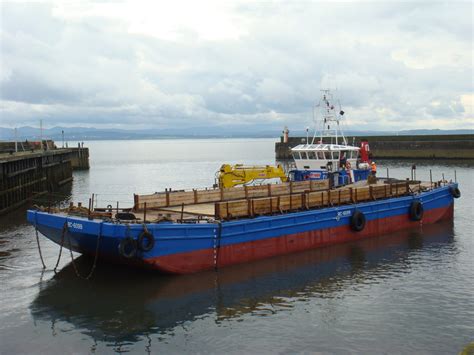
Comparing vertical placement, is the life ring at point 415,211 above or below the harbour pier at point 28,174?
below

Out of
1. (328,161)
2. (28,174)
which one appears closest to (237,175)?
(328,161)

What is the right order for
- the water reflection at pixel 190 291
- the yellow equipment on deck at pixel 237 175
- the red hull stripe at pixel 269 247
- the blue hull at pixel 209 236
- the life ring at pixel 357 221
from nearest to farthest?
the water reflection at pixel 190 291 < the blue hull at pixel 209 236 < the red hull stripe at pixel 269 247 < the life ring at pixel 357 221 < the yellow equipment on deck at pixel 237 175

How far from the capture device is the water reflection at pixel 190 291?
15.8 m

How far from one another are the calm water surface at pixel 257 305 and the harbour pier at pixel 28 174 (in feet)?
44.7

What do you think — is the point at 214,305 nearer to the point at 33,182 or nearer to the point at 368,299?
the point at 368,299

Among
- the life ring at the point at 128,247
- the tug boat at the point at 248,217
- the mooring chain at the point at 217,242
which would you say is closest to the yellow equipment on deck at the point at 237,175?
the tug boat at the point at 248,217

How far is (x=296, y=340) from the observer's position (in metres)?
14.4

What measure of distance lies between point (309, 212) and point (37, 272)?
11799mm

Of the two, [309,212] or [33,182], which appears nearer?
[309,212]

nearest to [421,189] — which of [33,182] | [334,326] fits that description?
[334,326]

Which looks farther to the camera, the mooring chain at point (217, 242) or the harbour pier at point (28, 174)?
the harbour pier at point (28, 174)

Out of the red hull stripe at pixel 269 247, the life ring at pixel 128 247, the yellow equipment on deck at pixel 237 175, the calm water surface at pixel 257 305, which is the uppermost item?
the yellow equipment on deck at pixel 237 175

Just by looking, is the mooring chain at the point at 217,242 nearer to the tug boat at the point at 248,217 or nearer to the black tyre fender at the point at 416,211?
the tug boat at the point at 248,217

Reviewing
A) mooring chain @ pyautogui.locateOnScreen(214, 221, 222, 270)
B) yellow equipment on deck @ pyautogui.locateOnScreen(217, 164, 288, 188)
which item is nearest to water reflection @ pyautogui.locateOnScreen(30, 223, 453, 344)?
mooring chain @ pyautogui.locateOnScreen(214, 221, 222, 270)
